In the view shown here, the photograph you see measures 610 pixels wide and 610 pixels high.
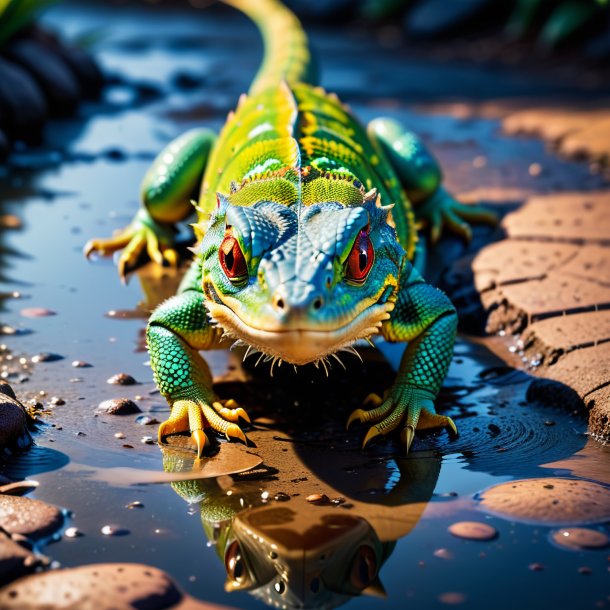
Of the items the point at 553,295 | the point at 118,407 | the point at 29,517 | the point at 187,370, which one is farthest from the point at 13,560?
the point at 553,295

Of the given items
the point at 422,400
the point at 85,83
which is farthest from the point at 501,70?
the point at 422,400

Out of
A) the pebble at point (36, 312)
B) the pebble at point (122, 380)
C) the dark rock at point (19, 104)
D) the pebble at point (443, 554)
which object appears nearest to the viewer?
the pebble at point (443, 554)

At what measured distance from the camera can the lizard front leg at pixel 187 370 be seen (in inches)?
193

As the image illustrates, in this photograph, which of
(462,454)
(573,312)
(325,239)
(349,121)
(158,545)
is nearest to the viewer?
(158,545)

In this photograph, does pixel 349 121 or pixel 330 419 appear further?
pixel 349 121

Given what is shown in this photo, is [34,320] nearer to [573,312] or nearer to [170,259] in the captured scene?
[170,259]

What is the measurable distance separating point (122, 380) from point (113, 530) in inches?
61.2

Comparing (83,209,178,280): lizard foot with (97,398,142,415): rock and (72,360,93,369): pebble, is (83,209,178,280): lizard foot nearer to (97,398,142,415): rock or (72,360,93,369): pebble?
(72,360,93,369): pebble

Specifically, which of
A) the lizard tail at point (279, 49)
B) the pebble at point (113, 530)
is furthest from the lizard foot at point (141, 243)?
the pebble at point (113, 530)

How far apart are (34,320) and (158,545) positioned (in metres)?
2.76

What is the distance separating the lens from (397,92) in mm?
13195

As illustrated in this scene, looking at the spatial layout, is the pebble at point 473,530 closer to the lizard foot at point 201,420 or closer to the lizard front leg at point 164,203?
the lizard foot at point 201,420

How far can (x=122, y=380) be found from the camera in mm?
5469

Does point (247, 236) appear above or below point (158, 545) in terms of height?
above
